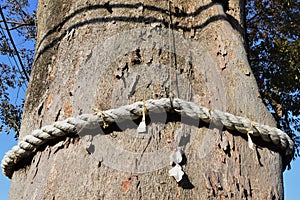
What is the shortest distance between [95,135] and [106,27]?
0.40 meters

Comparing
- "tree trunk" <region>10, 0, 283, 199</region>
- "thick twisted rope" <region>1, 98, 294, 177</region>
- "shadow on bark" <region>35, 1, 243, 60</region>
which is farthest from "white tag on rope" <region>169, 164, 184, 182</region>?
"shadow on bark" <region>35, 1, 243, 60</region>

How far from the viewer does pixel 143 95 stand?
130 centimetres

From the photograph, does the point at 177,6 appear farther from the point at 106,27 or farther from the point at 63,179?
the point at 63,179

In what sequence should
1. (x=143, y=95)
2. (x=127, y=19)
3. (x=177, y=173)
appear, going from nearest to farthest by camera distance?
1. (x=177, y=173)
2. (x=143, y=95)
3. (x=127, y=19)

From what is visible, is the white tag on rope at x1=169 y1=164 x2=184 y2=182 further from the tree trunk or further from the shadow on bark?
the shadow on bark

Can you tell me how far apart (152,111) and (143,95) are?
0.09 metres

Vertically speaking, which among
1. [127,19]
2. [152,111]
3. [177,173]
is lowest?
[177,173]

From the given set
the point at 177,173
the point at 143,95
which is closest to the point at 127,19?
the point at 143,95

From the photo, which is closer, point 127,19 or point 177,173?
point 177,173

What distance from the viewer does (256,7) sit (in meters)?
5.98

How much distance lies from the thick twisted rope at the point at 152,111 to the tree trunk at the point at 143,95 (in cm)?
3

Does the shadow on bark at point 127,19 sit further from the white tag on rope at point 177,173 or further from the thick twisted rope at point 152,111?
the white tag on rope at point 177,173

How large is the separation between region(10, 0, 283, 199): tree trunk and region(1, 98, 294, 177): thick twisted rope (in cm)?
3

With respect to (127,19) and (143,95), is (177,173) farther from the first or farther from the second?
(127,19)
